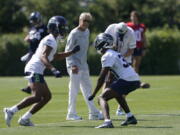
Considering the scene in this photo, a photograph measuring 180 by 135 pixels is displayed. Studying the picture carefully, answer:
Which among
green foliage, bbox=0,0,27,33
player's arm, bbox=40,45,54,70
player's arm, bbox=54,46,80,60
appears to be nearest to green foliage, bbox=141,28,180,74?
green foliage, bbox=0,0,27,33

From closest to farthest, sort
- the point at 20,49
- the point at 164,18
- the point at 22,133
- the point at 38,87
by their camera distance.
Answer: the point at 22,133 → the point at 38,87 → the point at 20,49 → the point at 164,18

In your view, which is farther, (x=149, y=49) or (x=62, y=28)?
(x=149, y=49)

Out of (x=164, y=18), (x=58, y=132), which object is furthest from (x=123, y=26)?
(x=164, y=18)

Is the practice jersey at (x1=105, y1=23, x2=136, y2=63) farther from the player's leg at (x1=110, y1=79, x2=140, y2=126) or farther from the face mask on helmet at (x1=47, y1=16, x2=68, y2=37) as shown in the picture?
the player's leg at (x1=110, y1=79, x2=140, y2=126)

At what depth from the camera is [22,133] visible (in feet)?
38.4

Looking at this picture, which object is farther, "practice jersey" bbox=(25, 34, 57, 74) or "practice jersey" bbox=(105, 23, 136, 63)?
"practice jersey" bbox=(105, 23, 136, 63)

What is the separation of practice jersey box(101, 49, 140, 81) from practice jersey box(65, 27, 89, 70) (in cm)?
208

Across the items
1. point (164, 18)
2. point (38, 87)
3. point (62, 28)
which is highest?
point (62, 28)

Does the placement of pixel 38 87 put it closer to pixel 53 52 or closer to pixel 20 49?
pixel 53 52

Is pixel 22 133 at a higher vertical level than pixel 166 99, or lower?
higher

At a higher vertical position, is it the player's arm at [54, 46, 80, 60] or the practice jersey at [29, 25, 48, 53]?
the player's arm at [54, 46, 80, 60]

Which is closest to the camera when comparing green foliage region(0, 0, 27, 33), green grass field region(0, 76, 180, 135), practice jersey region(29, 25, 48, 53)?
green grass field region(0, 76, 180, 135)

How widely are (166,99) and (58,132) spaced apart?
7.86 m

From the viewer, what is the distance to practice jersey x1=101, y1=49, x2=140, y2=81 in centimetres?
1260
